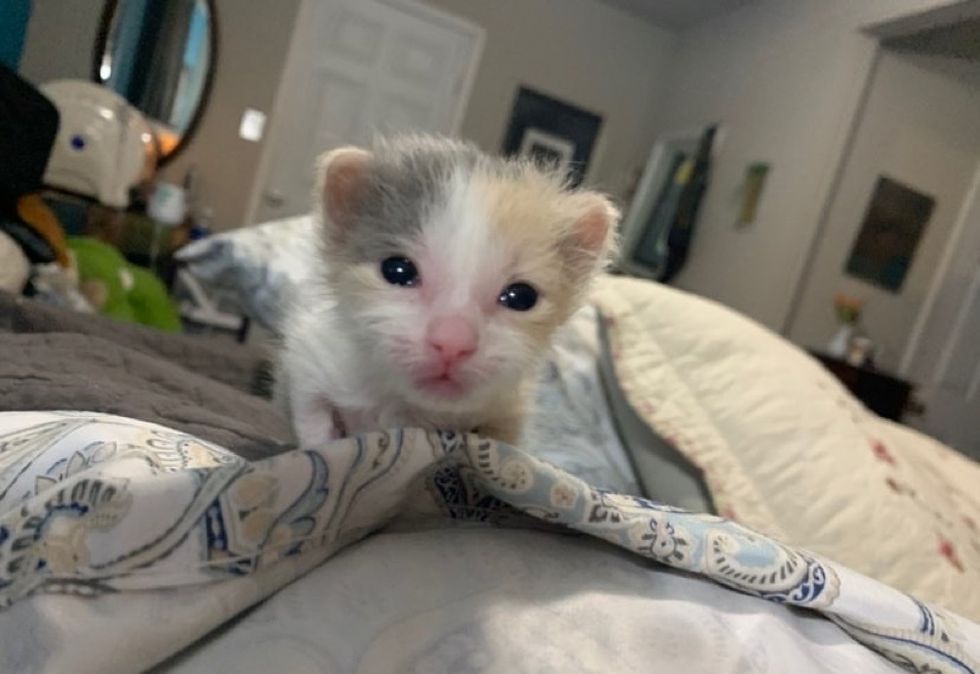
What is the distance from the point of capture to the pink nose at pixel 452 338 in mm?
471

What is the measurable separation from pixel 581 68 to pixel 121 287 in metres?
3.02

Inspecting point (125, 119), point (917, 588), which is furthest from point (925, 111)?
point (125, 119)

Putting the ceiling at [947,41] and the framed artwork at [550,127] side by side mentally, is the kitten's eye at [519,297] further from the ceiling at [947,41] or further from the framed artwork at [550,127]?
the framed artwork at [550,127]

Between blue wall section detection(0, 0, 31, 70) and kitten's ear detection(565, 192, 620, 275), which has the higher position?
blue wall section detection(0, 0, 31, 70)

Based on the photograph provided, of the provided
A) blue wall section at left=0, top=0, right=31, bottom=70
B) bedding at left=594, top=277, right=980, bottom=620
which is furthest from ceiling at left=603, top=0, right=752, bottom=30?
bedding at left=594, top=277, right=980, bottom=620

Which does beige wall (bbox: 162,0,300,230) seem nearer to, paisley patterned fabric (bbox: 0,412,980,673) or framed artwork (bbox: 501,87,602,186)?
framed artwork (bbox: 501,87,602,186)

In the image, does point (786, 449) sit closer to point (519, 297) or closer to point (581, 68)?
point (519, 297)

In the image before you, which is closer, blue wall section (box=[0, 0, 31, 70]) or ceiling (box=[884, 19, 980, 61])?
blue wall section (box=[0, 0, 31, 70])

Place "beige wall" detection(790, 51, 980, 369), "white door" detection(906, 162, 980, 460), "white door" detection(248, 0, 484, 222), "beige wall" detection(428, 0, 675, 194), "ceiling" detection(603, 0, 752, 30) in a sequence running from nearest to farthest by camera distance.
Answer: "white door" detection(906, 162, 980, 460) < "beige wall" detection(790, 51, 980, 369) < "white door" detection(248, 0, 484, 222) < "ceiling" detection(603, 0, 752, 30) < "beige wall" detection(428, 0, 675, 194)

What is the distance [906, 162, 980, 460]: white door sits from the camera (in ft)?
8.43

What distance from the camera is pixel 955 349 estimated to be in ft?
8.64

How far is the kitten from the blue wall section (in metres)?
1.96

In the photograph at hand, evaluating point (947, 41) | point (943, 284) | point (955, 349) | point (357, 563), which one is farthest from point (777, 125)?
point (357, 563)

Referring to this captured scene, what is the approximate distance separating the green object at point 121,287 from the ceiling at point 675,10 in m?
3.08
